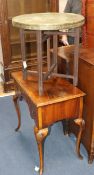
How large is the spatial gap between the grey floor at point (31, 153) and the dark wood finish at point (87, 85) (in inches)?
5.4

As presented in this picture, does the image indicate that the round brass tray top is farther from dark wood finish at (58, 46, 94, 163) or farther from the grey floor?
the grey floor

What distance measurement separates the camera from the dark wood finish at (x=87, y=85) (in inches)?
61.2

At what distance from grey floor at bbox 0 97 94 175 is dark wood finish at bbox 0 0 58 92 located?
2.51 feet

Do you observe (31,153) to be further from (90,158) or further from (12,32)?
(12,32)

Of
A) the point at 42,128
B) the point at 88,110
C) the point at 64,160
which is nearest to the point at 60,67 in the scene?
the point at 88,110

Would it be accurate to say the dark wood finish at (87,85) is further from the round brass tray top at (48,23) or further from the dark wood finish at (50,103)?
the round brass tray top at (48,23)

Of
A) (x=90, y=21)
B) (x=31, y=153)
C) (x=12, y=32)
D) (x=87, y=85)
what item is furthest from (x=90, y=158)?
(x=12, y=32)

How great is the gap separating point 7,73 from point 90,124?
147cm

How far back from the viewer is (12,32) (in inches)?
109

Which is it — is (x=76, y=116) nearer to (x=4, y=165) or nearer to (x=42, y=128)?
(x=42, y=128)

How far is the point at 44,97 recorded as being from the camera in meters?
1.46

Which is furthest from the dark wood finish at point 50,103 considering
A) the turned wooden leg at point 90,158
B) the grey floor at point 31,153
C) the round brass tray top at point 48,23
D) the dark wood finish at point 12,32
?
the dark wood finish at point 12,32

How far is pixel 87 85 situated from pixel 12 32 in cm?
148

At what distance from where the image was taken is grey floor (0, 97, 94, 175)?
1734mm
